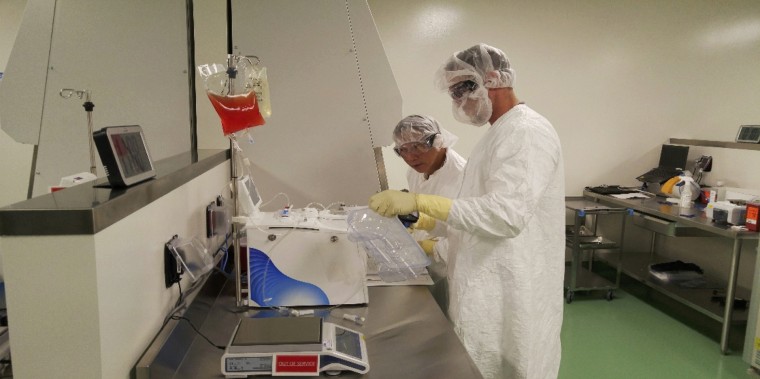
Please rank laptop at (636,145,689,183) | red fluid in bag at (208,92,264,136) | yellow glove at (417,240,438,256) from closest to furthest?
red fluid in bag at (208,92,264,136), yellow glove at (417,240,438,256), laptop at (636,145,689,183)

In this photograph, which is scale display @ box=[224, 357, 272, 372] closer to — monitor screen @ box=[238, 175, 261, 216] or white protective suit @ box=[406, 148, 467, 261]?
monitor screen @ box=[238, 175, 261, 216]

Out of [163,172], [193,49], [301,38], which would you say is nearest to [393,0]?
[301,38]

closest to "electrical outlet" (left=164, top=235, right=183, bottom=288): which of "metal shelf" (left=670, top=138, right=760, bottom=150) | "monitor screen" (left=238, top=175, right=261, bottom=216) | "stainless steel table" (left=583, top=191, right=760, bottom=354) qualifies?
"monitor screen" (left=238, top=175, right=261, bottom=216)

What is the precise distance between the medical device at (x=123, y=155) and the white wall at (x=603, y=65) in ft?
9.01

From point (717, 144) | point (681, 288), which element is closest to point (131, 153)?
point (681, 288)

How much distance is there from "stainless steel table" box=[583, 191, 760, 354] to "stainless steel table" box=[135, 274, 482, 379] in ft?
7.09

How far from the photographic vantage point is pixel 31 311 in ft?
2.58

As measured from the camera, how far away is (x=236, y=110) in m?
1.25

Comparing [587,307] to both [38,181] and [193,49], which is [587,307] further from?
[38,181]

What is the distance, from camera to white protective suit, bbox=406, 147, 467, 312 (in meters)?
1.89

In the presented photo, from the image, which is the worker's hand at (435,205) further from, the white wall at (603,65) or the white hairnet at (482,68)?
the white wall at (603,65)

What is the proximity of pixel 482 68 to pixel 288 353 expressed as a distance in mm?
1045

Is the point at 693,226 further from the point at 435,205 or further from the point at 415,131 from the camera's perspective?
the point at 435,205

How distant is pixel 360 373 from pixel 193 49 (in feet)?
4.92
